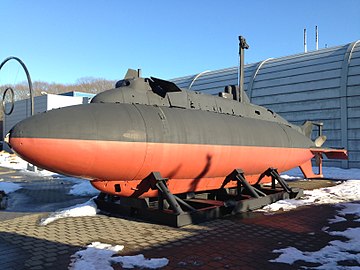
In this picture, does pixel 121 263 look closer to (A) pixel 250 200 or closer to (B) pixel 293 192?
(A) pixel 250 200

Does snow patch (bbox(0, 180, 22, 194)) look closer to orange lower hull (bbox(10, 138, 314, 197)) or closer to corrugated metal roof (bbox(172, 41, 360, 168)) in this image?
orange lower hull (bbox(10, 138, 314, 197))

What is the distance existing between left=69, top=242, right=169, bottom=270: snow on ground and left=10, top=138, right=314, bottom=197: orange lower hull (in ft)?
5.37

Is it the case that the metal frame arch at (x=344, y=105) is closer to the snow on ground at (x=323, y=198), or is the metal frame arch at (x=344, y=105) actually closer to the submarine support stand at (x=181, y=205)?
the snow on ground at (x=323, y=198)

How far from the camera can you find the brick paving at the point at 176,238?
497cm

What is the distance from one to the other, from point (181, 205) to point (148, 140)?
6.94 feet

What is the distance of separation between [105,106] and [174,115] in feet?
5.56

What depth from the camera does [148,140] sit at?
6.85m

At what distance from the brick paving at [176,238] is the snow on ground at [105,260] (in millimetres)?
146

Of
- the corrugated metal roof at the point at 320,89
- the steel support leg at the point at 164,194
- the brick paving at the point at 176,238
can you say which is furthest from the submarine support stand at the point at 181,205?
the corrugated metal roof at the point at 320,89

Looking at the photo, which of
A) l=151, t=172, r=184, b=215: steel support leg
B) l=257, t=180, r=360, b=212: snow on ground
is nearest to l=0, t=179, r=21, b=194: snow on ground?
l=151, t=172, r=184, b=215: steel support leg

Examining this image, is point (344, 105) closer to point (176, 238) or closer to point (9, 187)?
point (176, 238)

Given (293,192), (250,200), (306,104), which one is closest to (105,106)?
(250,200)

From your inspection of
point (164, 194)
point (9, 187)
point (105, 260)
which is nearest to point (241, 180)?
point (164, 194)

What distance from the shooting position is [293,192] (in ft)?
34.0
